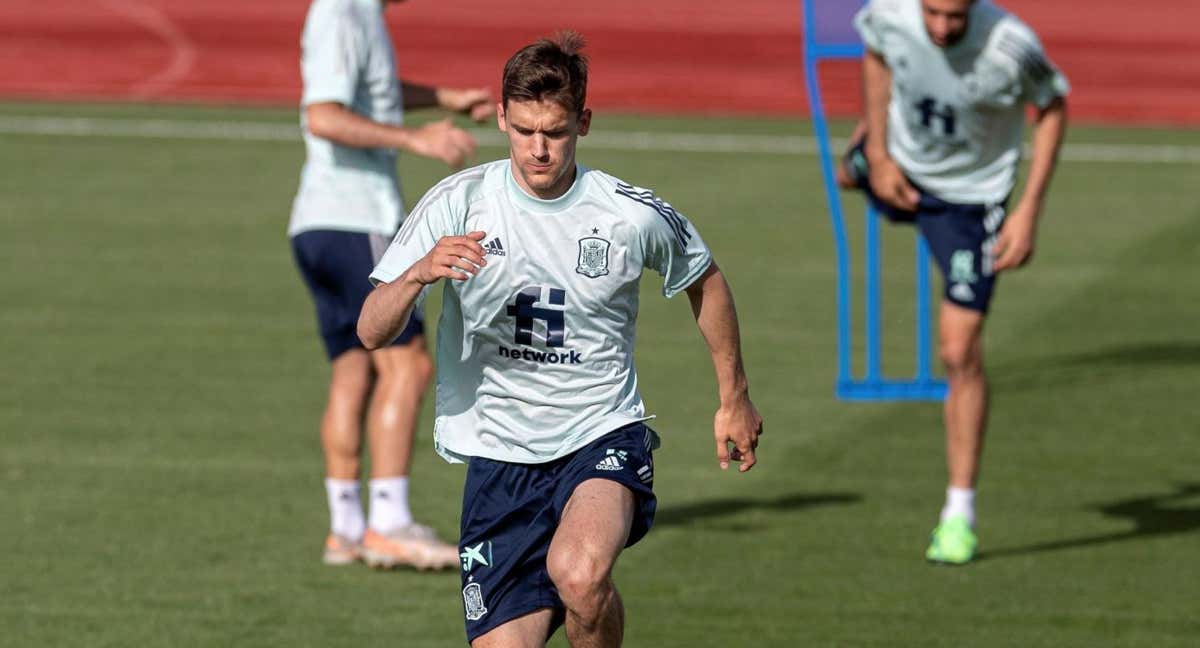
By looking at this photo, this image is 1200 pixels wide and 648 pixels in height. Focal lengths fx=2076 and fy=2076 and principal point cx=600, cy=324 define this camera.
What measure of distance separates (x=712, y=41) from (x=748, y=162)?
950cm

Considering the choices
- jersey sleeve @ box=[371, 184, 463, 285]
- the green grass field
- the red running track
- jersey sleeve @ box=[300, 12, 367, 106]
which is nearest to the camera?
jersey sleeve @ box=[371, 184, 463, 285]

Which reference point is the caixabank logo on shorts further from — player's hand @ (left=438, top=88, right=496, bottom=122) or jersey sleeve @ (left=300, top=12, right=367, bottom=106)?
jersey sleeve @ (left=300, top=12, right=367, bottom=106)

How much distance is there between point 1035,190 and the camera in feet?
27.3

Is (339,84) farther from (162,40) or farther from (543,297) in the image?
(162,40)

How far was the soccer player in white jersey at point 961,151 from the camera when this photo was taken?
Result: 832cm

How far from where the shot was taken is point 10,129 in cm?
2212

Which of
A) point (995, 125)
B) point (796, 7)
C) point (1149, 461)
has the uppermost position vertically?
point (995, 125)

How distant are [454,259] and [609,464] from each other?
0.87m

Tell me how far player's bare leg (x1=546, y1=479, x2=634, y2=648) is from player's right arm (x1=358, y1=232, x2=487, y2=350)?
69cm

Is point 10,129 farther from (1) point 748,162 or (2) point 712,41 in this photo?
(2) point 712,41

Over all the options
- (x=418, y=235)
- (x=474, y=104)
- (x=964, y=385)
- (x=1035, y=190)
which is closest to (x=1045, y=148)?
(x=1035, y=190)

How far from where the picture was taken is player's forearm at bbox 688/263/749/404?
5699 mm

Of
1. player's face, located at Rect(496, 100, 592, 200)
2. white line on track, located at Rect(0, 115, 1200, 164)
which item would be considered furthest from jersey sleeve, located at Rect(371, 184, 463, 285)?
white line on track, located at Rect(0, 115, 1200, 164)

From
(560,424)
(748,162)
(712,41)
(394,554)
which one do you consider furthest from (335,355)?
(712,41)
